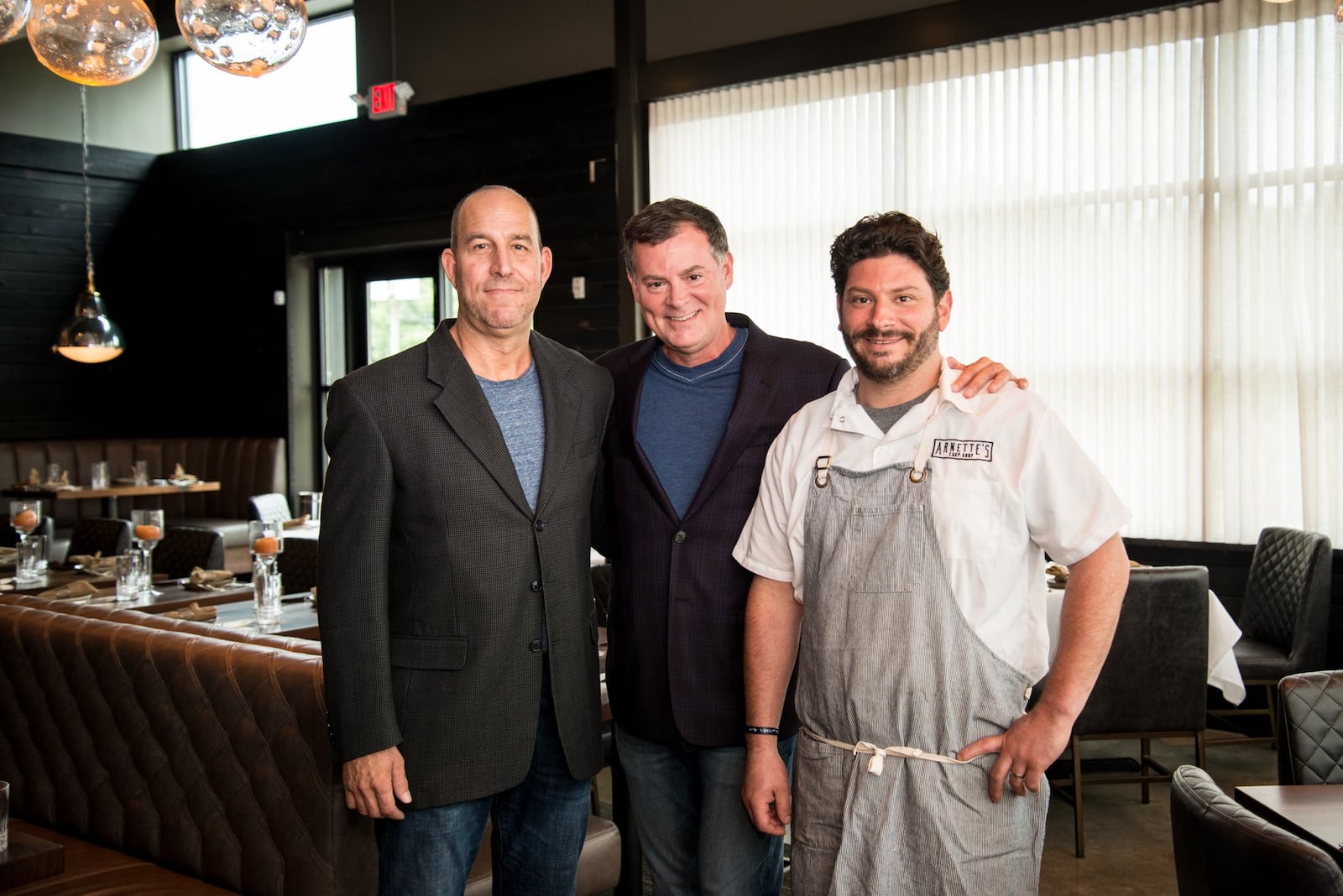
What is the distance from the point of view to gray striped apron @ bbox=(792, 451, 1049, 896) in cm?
200

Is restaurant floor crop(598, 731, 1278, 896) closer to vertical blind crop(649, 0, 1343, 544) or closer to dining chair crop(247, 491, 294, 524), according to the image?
vertical blind crop(649, 0, 1343, 544)

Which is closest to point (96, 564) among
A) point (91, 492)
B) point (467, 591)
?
point (91, 492)

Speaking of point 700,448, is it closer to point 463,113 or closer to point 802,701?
point 802,701

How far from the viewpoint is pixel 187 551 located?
6125 mm

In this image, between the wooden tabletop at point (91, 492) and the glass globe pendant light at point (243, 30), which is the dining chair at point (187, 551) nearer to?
the wooden tabletop at point (91, 492)

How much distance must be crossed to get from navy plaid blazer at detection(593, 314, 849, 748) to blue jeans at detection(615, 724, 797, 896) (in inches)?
2.1

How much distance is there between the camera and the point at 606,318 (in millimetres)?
8133

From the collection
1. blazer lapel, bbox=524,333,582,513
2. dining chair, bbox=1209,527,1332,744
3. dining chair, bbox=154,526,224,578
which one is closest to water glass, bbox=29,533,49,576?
dining chair, bbox=154,526,224,578

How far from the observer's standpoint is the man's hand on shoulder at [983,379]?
208 cm

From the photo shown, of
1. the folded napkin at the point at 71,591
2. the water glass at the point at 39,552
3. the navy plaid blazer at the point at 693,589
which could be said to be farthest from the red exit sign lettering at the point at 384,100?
the navy plaid blazer at the point at 693,589

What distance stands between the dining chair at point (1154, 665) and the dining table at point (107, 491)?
7111 millimetres

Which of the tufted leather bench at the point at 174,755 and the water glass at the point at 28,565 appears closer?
the tufted leather bench at the point at 174,755

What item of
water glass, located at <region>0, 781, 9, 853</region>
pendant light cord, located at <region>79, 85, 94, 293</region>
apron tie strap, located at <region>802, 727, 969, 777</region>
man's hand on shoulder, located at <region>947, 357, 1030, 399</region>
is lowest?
water glass, located at <region>0, 781, 9, 853</region>

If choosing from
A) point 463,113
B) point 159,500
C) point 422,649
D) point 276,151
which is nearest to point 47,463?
point 159,500
